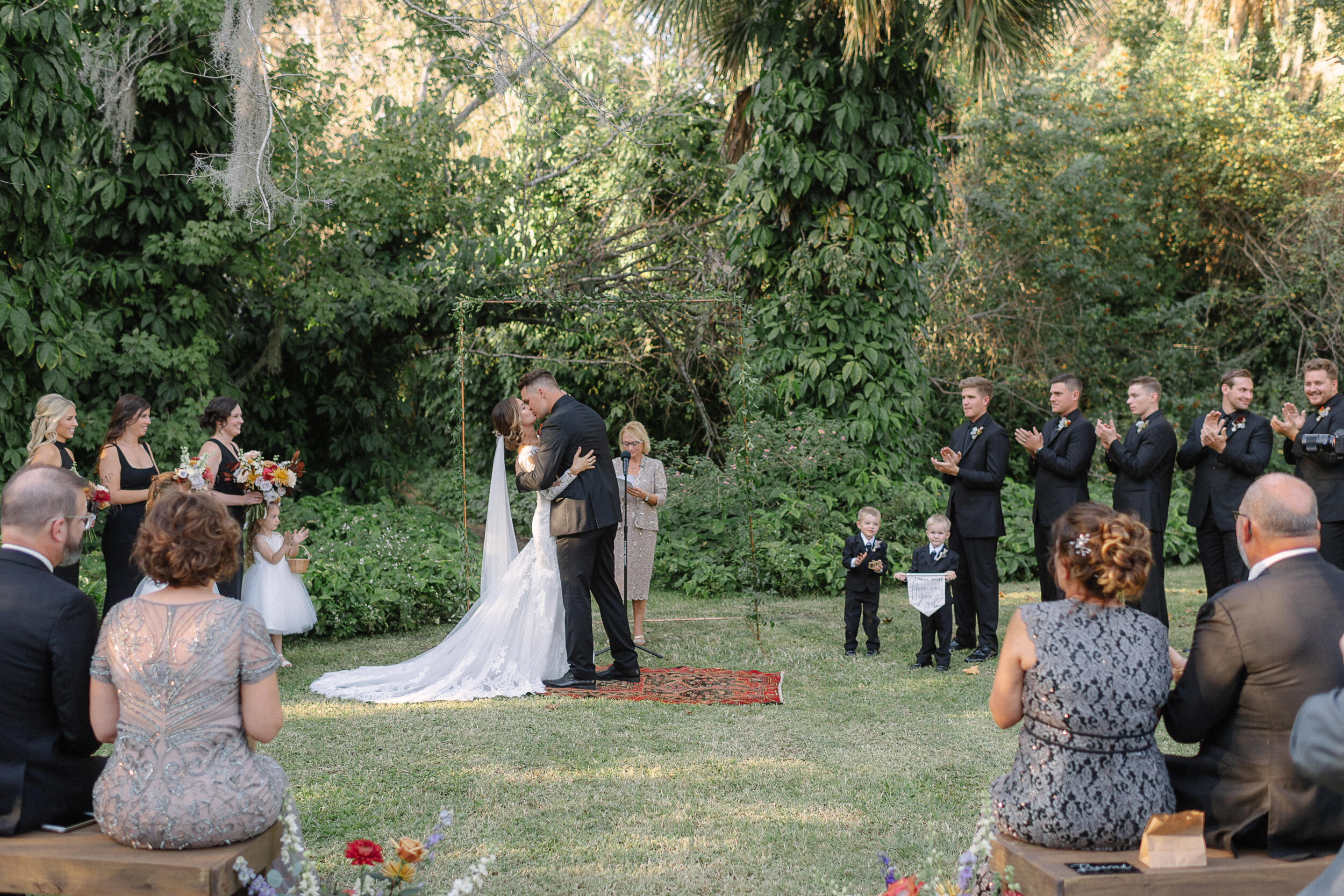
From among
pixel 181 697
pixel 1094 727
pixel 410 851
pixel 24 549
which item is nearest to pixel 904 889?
pixel 1094 727

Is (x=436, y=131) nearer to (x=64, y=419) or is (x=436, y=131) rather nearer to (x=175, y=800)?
(x=64, y=419)

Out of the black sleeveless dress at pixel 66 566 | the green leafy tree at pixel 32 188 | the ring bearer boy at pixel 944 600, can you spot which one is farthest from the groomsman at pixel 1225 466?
the green leafy tree at pixel 32 188

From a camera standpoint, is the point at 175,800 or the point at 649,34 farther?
the point at 649,34

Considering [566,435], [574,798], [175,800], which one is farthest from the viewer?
[566,435]

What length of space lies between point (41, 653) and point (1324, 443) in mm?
7602

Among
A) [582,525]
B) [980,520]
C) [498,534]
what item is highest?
[980,520]

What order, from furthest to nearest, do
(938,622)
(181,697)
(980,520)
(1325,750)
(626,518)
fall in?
1. (626,518)
2. (980,520)
3. (938,622)
4. (181,697)
5. (1325,750)

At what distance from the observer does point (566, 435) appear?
23.2 ft

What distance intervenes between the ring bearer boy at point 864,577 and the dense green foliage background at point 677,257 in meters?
1.90

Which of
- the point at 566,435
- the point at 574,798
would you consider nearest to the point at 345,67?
the point at 566,435

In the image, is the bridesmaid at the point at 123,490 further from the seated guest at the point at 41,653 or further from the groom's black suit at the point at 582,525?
the seated guest at the point at 41,653

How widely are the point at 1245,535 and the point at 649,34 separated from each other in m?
14.7

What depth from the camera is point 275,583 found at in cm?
736

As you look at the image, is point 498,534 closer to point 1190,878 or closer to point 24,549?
point 24,549
